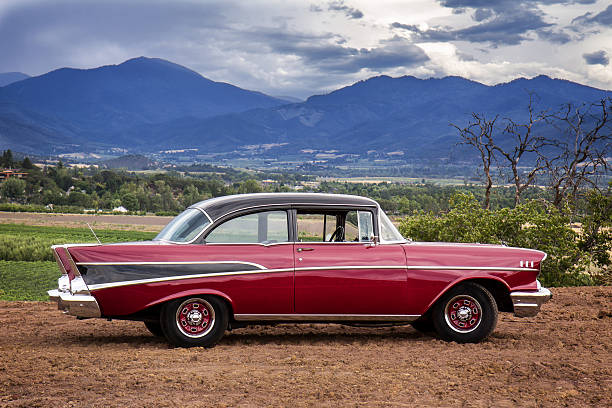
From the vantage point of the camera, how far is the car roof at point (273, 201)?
26.2 ft

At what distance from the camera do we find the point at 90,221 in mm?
86688

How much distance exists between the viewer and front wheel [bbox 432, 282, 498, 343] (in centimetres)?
833

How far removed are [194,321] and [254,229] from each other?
1.24 metres

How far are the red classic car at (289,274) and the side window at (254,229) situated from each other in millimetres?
12

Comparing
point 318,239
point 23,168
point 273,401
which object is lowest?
point 273,401

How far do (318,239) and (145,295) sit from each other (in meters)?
2.15

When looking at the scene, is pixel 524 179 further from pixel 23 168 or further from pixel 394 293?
pixel 23 168

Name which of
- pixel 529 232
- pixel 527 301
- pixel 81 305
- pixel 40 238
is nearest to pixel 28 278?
pixel 40 238

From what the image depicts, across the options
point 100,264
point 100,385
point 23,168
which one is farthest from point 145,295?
point 23,168

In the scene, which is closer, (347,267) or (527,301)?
(347,267)

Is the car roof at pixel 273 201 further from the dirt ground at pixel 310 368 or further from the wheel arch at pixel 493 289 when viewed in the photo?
the dirt ground at pixel 310 368

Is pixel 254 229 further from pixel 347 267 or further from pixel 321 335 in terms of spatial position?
pixel 321 335

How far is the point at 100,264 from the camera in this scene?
768 cm

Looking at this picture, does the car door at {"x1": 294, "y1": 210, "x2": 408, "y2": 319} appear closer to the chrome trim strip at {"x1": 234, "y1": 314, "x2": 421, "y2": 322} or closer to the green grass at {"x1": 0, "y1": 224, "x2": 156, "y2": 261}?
the chrome trim strip at {"x1": 234, "y1": 314, "x2": 421, "y2": 322}
